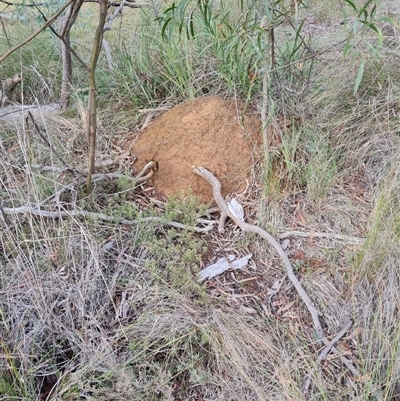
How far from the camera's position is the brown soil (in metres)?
2.13

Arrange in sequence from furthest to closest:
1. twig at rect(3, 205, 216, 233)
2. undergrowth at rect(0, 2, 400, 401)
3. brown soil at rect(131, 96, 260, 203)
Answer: brown soil at rect(131, 96, 260, 203) < twig at rect(3, 205, 216, 233) < undergrowth at rect(0, 2, 400, 401)

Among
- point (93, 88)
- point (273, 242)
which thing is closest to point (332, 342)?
point (273, 242)

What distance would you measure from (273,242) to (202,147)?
0.64 metres

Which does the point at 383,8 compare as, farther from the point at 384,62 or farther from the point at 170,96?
the point at 170,96

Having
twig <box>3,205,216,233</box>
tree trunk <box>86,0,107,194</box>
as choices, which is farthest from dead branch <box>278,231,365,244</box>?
tree trunk <box>86,0,107,194</box>

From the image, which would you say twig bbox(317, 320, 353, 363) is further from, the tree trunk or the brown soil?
the tree trunk

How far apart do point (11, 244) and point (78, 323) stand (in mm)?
424

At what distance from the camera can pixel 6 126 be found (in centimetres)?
236

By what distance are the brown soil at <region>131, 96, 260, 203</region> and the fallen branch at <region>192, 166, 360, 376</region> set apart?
0.18ft

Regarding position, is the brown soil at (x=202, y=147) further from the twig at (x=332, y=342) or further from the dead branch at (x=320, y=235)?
the twig at (x=332, y=342)

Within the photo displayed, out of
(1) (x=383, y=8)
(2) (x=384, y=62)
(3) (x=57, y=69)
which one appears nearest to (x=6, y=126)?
(3) (x=57, y=69)

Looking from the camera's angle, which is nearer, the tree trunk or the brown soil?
the tree trunk

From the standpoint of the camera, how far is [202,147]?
85.7 inches

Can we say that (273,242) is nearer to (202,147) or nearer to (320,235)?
(320,235)
